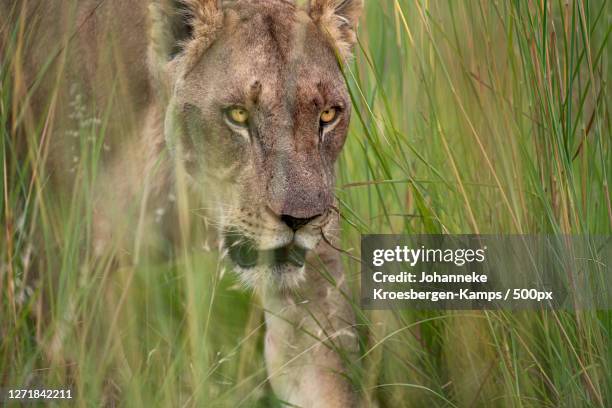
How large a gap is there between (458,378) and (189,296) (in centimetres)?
70

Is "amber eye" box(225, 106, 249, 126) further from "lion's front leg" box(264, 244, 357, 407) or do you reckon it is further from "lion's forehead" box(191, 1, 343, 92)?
"lion's front leg" box(264, 244, 357, 407)

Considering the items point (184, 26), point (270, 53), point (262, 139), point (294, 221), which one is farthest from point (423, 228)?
point (184, 26)

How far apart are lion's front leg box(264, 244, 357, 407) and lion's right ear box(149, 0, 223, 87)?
0.68m

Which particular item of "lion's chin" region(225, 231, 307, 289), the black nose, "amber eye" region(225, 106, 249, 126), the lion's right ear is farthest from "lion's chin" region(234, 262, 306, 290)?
the lion's right ear

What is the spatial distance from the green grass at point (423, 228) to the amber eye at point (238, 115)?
30 centimetres

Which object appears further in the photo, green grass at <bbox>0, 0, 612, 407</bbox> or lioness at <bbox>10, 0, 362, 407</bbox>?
lioness at <bbox>10, 0, 362, 407</bbox>

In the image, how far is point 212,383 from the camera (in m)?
2.65

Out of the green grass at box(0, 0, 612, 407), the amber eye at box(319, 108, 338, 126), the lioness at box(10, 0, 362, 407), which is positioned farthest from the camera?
the amber eye at box(319, 108, 338, 126)

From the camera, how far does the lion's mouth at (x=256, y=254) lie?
2.62 meters

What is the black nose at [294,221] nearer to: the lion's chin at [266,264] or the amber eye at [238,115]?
the lion's chin at [266,264]

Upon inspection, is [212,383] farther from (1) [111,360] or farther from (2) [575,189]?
(2) [575,189]

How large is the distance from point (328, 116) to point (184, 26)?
46cm

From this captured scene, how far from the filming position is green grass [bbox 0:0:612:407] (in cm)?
251

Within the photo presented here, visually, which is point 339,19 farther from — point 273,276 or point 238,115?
point 273,276
